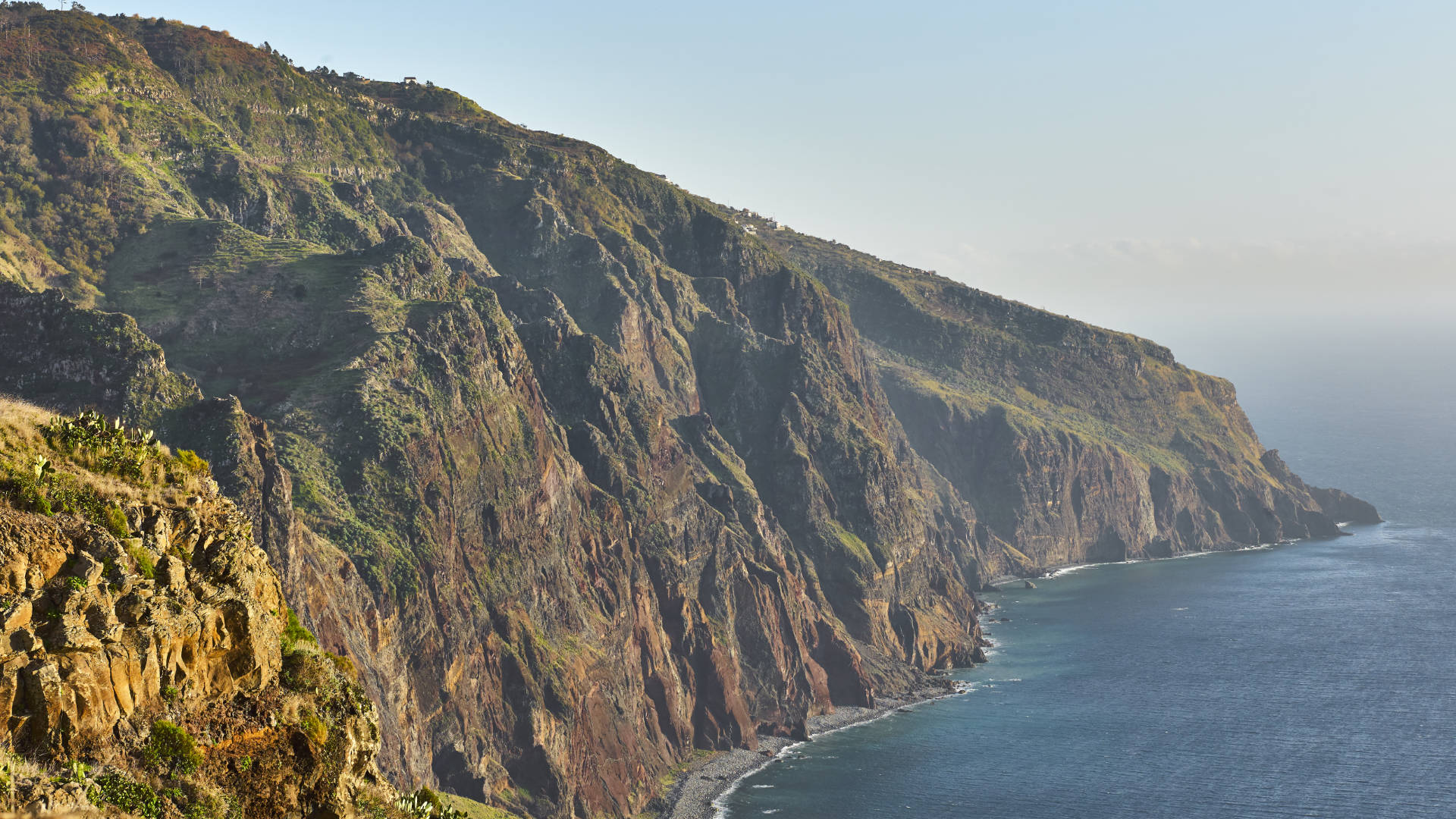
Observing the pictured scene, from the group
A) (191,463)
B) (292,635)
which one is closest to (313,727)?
(292,635)

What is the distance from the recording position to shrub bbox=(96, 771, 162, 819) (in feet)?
117

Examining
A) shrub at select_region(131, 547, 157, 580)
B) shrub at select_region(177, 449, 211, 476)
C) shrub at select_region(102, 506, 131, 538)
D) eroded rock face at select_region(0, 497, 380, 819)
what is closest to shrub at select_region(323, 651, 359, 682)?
eroded rock face at select_region(0, 497, 380, 819)

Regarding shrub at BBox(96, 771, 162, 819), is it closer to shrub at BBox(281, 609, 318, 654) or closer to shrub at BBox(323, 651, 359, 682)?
shrub at BBox(281, 609, 318, 654)

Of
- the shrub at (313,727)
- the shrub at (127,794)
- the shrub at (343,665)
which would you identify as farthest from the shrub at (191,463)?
the shrub at (127,794)

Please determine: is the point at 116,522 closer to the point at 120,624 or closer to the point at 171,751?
the point at 120,624

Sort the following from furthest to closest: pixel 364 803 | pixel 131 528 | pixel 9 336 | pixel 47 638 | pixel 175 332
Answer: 1. pixel 175 332
2. pixel 9 336
3. pixel 364 803
4. pixel 131 528
5. pixel 47 638

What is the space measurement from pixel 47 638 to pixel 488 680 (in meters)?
154

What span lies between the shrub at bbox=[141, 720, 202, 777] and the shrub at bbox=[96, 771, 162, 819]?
147cm

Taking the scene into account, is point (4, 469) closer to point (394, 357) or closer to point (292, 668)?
point (292, 668)

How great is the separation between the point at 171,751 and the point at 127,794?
Result: 3.10 meters

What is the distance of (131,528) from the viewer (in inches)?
1779

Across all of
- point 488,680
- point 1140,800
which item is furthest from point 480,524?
point 1140,800

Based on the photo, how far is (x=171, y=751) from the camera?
39281 mm

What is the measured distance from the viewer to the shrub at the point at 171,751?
1523 inches
